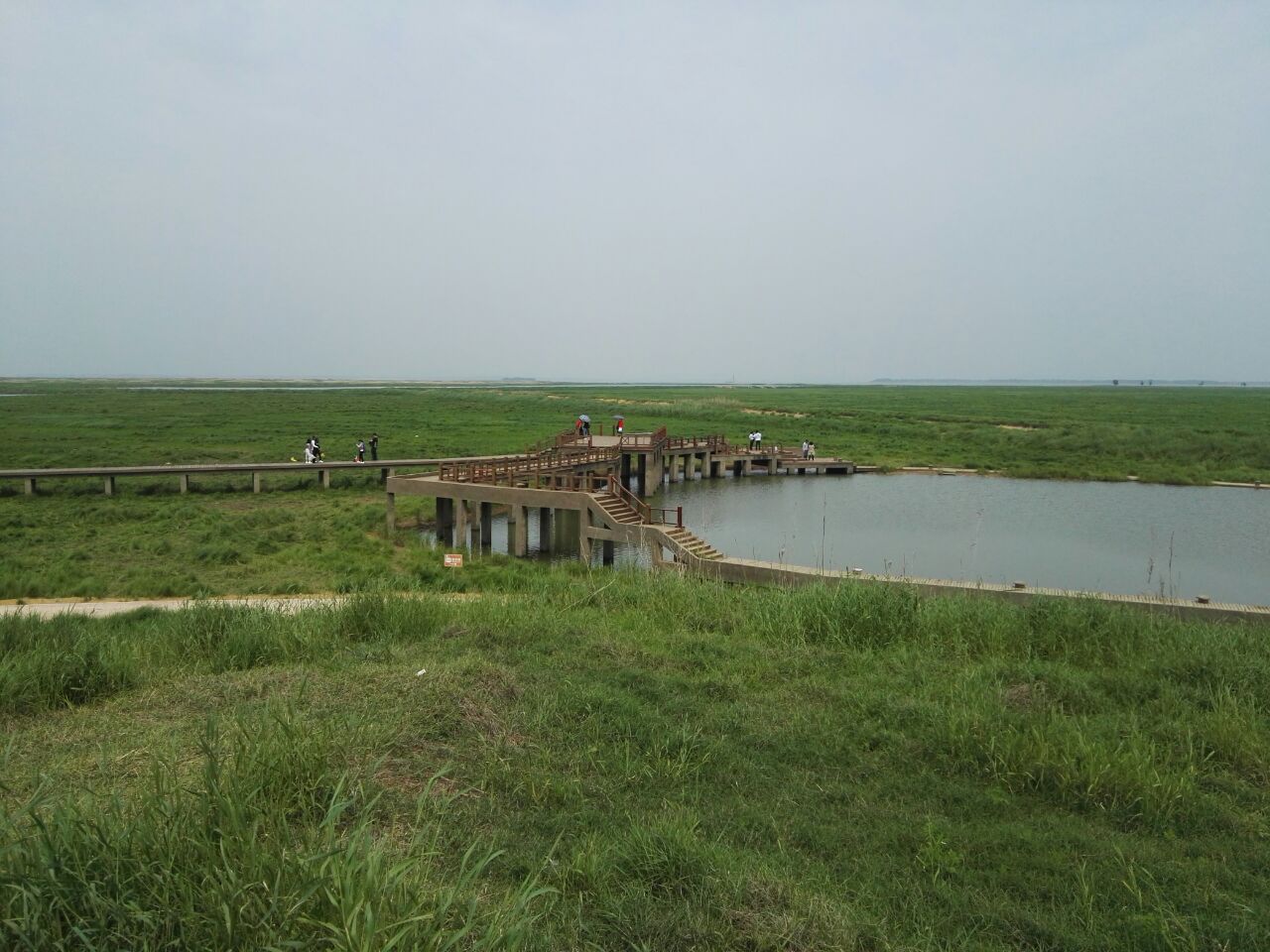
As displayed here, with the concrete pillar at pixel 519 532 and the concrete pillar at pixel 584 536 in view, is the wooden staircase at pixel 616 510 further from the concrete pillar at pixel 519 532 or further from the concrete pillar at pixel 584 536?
the concrete pillar at pixel 519 532

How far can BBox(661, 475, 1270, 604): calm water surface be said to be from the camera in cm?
2336

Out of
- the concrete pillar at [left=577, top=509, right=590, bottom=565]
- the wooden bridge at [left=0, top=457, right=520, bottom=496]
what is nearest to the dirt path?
the concrete pillar at [left=577, top=509, right=590, bottom=565]

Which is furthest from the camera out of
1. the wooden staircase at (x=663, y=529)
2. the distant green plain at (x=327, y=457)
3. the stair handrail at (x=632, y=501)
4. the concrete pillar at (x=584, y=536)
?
the concrete pillar at (x=584, y=536)

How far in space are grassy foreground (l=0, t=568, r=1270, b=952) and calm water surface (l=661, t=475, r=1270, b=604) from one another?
11204mm

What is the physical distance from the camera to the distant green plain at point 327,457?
20625 millimetres

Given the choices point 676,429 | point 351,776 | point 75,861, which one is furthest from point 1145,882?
point 676,429

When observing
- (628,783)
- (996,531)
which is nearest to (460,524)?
(996,531)

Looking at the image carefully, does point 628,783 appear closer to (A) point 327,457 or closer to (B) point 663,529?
(B) point 663,529

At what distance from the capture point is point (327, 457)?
45.1 meters

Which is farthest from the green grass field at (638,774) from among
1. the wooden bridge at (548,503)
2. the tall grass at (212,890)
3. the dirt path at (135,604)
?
the wooden bridge at (548,503)

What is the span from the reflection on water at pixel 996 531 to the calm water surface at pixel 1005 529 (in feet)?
0.17

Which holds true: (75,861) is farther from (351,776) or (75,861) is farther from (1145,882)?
(1145,882)

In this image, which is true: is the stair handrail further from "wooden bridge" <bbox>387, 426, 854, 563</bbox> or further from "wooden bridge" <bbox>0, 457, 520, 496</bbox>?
"wooden bridge" <bbox>0, 457, 520, 496</bbox>

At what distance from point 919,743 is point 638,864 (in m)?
3.62
